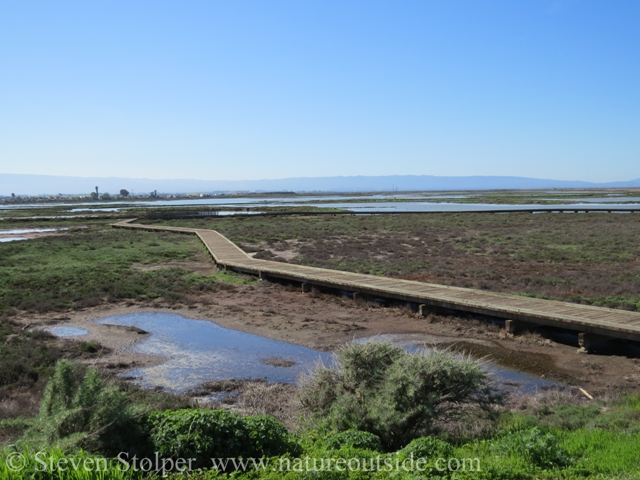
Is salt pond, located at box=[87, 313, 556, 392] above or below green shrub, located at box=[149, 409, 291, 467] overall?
below

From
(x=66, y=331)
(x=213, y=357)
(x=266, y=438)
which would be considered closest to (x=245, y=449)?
(x=266, y=438)

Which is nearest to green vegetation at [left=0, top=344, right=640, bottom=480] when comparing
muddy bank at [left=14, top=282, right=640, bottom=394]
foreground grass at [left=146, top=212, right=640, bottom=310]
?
muddy bank at [left=14, top=282, right=640, bottom=394]

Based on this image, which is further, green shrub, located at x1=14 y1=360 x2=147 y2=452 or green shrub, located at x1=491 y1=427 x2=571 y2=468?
green shrub, located at x1=491 y1=427 x2=571 y2=468

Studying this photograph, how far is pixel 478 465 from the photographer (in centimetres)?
556

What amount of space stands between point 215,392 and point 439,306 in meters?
7.65

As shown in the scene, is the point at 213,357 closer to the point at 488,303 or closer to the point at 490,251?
the point at 488,303

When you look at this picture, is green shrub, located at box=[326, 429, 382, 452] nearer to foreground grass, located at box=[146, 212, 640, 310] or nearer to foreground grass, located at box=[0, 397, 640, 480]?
foreground grass, located at box=[0, 397, 640, 480]

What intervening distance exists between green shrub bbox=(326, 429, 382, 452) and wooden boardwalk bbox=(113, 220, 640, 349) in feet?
24.5

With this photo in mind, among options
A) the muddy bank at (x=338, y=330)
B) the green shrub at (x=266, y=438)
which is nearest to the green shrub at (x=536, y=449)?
the green shrub at (x=266, y=438)

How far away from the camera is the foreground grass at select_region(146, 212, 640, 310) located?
19547 mm

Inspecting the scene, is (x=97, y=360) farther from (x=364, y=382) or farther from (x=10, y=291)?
(x=10, y=291)

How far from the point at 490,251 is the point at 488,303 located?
55.1 ft

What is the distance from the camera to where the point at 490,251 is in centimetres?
3022

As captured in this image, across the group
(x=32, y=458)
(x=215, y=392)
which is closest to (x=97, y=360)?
(x=215, y=392)
